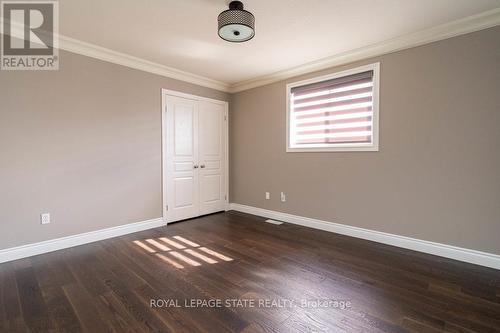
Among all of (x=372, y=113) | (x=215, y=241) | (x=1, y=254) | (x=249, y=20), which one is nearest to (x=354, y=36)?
(x=372, y=113)

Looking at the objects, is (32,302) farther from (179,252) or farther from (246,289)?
Answer: (246,289)

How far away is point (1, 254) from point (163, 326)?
2.25m

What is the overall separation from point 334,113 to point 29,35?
3.87 m

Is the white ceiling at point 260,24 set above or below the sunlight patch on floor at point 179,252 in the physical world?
above

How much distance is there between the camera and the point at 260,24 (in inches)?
98.6

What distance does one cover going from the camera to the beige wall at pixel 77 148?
8.38ft

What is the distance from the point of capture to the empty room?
183cm

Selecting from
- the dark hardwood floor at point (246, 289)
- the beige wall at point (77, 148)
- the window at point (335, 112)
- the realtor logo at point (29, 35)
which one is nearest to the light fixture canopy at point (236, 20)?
the realtor logo at point (29, 35)

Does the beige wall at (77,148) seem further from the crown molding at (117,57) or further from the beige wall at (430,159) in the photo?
the beige wall at (430,159)

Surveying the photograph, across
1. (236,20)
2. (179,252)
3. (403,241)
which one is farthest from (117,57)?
(403,241)

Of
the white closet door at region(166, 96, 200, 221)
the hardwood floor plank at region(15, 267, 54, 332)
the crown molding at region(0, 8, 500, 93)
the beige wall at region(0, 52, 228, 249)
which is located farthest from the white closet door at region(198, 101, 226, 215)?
the hardwood floor plank at region(15, 267, 54, 332)

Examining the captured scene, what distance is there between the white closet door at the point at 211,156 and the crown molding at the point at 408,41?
1360mm

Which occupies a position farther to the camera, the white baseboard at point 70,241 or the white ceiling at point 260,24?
the white baseboard at point 70,241

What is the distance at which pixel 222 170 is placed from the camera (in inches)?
187
